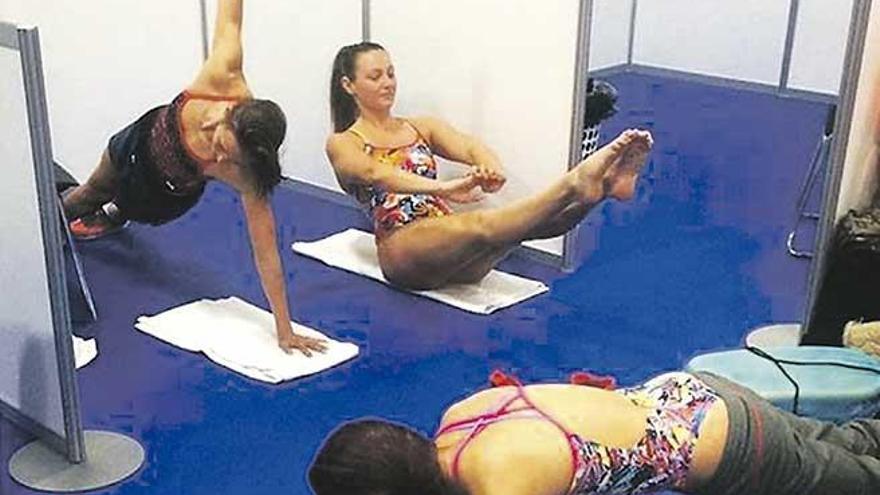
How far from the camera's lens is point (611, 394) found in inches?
76.3

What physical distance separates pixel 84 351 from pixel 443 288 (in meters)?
1.11

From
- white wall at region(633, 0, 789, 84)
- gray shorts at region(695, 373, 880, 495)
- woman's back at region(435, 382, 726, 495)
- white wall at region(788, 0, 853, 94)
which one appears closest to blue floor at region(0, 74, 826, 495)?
woman's back at region(435, 382, 726, 495)

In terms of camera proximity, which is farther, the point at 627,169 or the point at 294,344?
the point at 294,344

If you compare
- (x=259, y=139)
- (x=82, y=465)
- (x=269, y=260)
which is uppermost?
(x=259, y=139)

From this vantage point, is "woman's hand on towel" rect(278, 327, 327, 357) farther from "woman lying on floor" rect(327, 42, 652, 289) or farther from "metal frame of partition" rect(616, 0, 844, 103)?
"metal frame of partition" rect(616, 0, 844, 103)

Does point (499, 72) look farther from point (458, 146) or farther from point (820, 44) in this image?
point (820, 44)

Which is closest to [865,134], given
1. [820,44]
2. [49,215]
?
[49,215]

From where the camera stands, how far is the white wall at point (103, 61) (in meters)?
3.98

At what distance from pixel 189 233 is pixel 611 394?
7.83 feet

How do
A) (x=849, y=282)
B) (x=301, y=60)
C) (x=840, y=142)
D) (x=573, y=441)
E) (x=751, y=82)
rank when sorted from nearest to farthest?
(x=573, y=441) → (x=840, y=142) → (x=849, y=282) → (x=301, y=60) → (x=751, y=82)

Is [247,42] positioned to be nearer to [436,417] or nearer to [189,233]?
[189,233]

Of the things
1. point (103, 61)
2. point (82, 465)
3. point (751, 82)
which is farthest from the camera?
point (751, 82)

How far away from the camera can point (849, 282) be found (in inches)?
115

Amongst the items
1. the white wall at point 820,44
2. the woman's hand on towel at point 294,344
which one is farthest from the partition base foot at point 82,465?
the white wall at point 820,44
